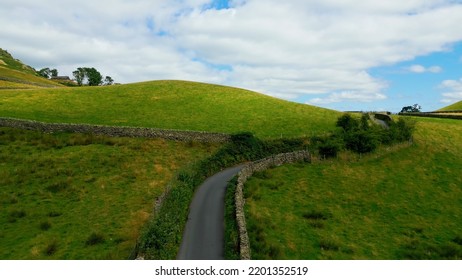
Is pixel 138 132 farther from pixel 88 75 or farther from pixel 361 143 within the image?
pixel 88 75

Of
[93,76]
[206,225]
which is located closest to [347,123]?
[206,225]

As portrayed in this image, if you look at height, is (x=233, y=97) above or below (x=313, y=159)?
above

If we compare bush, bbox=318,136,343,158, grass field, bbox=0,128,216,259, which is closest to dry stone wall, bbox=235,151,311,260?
bush, bbox=318,136,343,158

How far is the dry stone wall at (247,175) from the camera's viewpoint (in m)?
22.9

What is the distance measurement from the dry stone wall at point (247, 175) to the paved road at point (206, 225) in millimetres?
1761

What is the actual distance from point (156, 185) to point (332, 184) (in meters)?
21.3

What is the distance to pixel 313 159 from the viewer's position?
157ft

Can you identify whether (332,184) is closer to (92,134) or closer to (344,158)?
(344,158)

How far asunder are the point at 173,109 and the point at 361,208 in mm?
49036

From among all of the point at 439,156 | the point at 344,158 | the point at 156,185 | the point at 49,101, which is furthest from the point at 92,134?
the point at 439,156

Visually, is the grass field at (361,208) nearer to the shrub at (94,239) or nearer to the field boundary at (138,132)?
the shrub at (94,239)

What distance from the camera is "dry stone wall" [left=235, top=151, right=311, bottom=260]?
75.1 ft

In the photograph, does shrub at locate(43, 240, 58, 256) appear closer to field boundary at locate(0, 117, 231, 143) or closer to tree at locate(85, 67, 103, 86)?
field boundary at locate(0, 117, 231, 143)

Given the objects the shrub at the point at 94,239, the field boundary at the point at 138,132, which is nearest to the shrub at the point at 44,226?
the shrub at the point at 94,239
